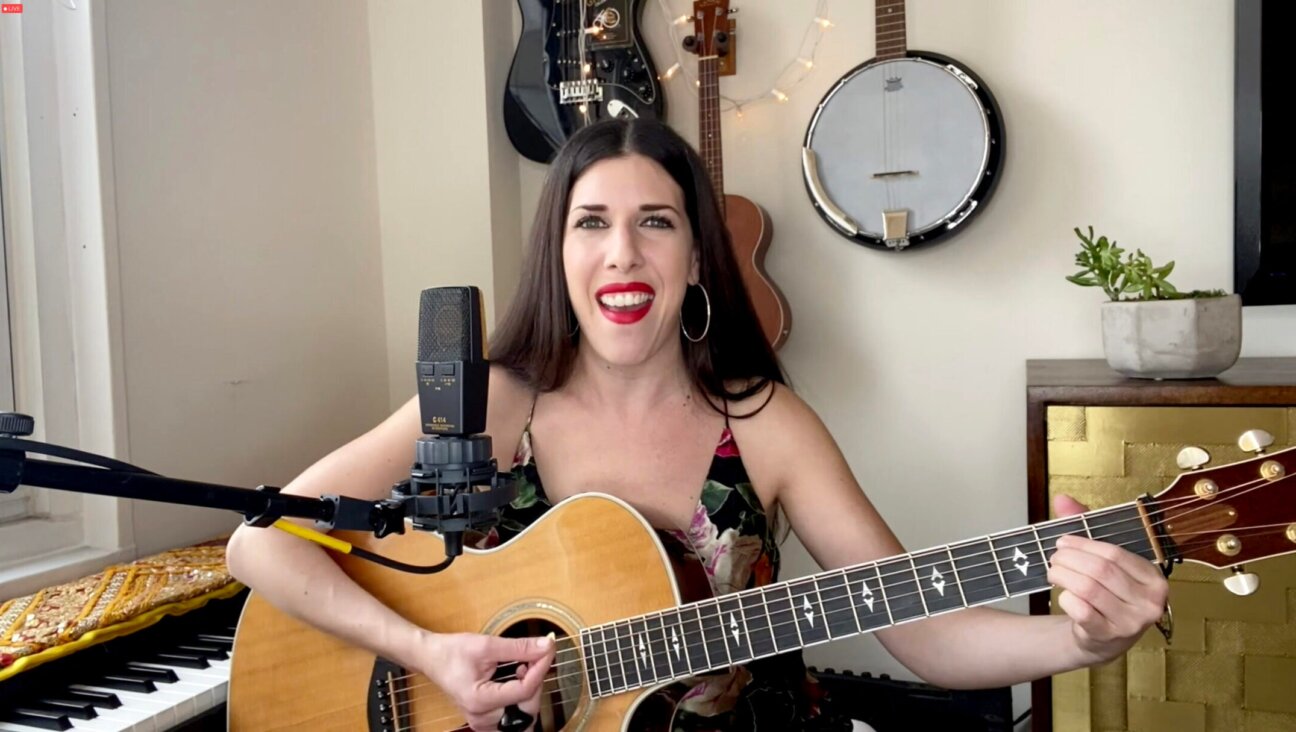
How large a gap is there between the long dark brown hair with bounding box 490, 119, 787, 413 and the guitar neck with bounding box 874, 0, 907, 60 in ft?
A: 2.10

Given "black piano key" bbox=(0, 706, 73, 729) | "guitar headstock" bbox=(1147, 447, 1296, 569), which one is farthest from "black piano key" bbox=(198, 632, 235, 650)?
"guitar headstock" bbox=(1147, 447, 1296, 569)

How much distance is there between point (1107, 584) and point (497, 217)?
158 cm

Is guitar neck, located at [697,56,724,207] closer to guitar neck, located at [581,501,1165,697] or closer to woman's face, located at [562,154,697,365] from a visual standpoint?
woman's face, located at [562,154,697,365]

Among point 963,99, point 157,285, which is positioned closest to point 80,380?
point 157,285

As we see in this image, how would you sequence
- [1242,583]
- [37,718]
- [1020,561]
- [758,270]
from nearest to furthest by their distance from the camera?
1. [1242,583]
2. [1020,561]
3. [37,718]
4. [758,270]

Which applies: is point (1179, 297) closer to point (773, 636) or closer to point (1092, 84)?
point (1092, 84)

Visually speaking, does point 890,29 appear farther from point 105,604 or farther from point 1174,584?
point 105,604

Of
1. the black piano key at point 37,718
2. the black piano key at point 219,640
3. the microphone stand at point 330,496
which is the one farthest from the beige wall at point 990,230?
the black piano key at point 37,718

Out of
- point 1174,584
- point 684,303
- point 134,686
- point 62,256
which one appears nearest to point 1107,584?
point 1174,584

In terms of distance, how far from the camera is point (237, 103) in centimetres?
174

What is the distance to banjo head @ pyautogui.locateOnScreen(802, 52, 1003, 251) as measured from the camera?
1717 millimetres

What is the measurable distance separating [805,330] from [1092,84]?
733 mm

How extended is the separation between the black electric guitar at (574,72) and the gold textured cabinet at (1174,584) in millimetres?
1118

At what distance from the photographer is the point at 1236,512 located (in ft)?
2.79
